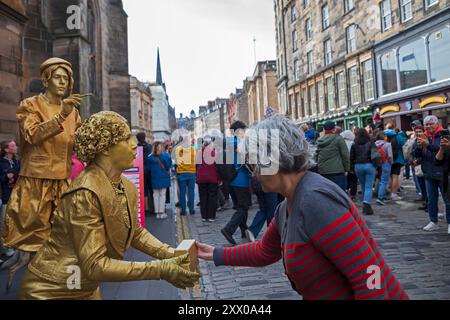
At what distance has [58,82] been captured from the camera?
309 centimetres

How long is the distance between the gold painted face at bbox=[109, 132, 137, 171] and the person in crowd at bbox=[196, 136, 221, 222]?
20.5ft

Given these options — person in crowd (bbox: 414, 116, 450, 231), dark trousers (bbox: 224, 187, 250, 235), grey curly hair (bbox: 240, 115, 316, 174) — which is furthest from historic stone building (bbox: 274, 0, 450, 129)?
grey curly hair (bbox: 240, 115, 316, 174)

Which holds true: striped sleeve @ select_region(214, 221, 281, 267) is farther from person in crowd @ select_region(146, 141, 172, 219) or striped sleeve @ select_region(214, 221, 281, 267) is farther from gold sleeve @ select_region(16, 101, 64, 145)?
person in crowd @ select_region(146, 141, 172, 219)

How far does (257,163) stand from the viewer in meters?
1.79

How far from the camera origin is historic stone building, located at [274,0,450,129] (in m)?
21.1

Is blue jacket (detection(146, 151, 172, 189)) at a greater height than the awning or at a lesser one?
lesser

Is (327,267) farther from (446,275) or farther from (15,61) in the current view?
(15,61)

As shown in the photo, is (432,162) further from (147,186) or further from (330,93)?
(330,93)

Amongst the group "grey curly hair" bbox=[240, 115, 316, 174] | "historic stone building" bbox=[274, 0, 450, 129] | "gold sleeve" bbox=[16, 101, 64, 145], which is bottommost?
"grey curly hair" bbox=[240, 115, 316, 174]

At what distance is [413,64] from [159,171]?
17028mm

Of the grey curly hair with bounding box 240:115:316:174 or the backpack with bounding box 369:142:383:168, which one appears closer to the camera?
the grey curly hair with bounding box 240:115:316:174

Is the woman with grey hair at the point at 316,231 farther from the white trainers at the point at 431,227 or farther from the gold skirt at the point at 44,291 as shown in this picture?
Result: the white trainers at the point at 431,227

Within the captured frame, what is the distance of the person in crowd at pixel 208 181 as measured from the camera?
8.27 meters

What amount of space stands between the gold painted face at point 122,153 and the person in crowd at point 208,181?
625 cm
